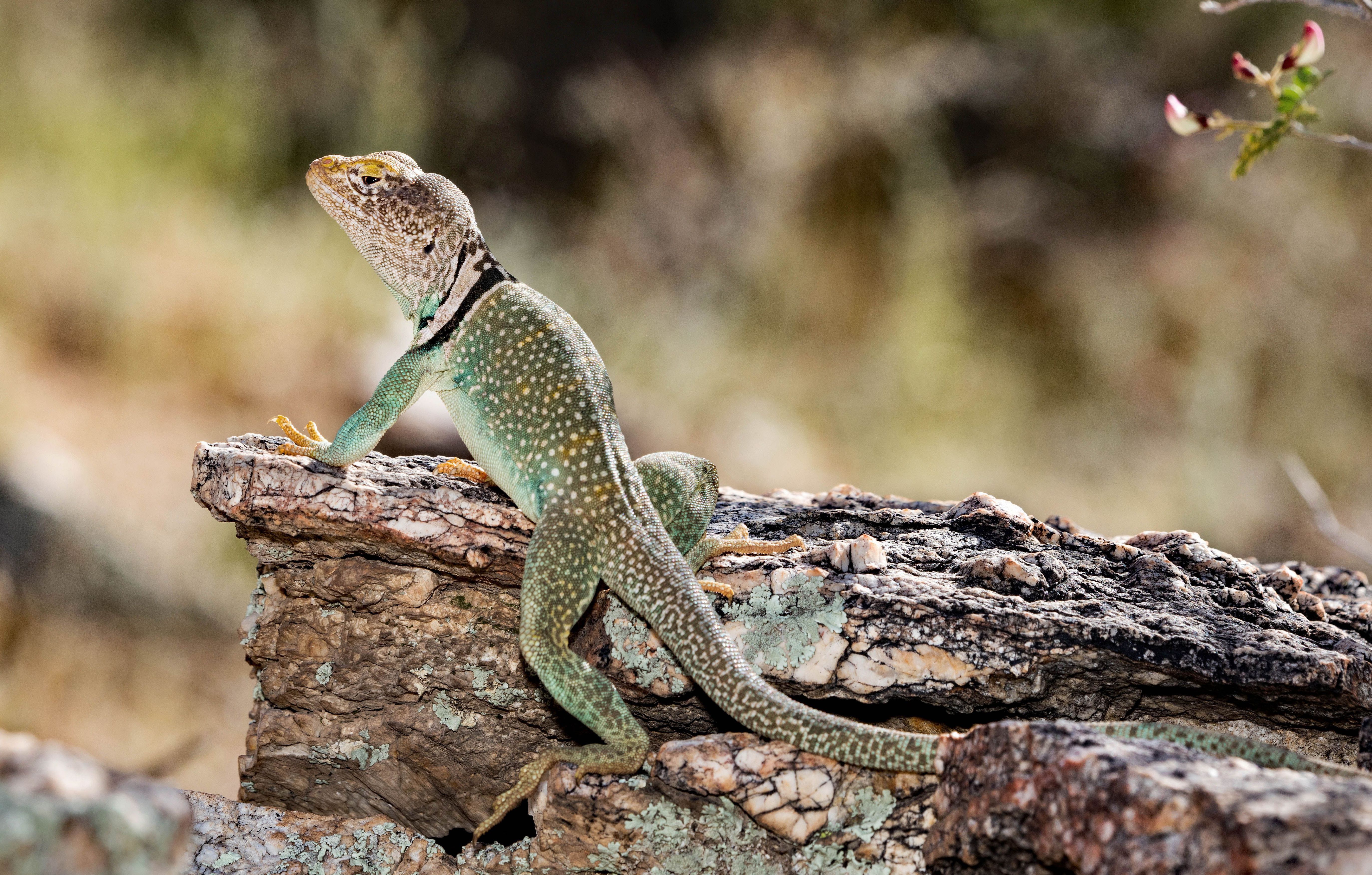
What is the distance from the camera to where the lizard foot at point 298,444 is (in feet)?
14.9

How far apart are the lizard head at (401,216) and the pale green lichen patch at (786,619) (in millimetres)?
2111

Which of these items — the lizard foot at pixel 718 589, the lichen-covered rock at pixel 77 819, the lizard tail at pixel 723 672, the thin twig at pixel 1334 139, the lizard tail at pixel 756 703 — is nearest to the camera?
the lichen-covered rock at pixel 77 819

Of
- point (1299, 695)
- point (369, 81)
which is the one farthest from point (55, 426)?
point (1299, 695)

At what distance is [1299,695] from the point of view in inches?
159

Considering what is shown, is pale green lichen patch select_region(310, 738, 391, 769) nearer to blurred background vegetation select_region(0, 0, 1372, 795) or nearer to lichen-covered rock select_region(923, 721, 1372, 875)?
lichen-covered rock select_region(923, 721, 1372, 875)

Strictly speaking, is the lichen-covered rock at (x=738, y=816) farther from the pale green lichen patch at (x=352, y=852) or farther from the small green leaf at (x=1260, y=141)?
the small green leaf at (x=1260, y=141)

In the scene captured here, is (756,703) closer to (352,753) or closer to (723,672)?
(723,672)

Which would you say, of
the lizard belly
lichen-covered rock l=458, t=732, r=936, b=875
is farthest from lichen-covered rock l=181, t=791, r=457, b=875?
the lizard belly

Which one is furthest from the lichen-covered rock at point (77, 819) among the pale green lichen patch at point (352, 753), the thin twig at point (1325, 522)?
the thin twig at point (1325, 522)

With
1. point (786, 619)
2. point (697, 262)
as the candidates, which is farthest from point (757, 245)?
point (786, 619)

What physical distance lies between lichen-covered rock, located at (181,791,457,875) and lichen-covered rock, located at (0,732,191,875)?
53.1 inches

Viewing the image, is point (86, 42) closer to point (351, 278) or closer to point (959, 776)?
point (351, 278)

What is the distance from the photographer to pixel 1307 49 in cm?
399

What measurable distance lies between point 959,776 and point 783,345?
10.5 m
